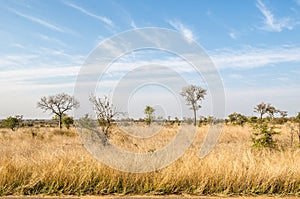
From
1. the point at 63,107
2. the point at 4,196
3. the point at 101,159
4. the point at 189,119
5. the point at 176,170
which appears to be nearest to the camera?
the point at 4,196

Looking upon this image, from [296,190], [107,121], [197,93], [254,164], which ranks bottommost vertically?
[296,190]

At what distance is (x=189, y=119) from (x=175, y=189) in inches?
861

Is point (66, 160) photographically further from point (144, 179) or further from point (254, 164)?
point (254, 164)

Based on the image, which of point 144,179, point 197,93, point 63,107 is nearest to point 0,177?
point 144,179

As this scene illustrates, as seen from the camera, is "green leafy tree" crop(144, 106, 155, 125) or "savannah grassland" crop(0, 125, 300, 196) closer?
"savannah grassland" crop(0, 125, 300, 196)

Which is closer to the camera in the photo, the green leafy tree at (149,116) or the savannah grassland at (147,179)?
the savannah grassland at (147,179)

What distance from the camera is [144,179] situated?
20.7 ft

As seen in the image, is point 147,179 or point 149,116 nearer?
point 147,179

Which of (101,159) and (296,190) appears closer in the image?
(296,190)

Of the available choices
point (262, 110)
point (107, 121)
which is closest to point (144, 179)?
point (107, 121)

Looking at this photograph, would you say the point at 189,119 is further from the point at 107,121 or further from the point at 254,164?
the point at 254,164

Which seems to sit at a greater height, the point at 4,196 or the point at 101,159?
the point at 101,159

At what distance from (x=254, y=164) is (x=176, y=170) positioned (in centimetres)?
174

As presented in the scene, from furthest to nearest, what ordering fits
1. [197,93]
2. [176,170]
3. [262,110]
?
[262,110] < [197,93] < [176,170]
